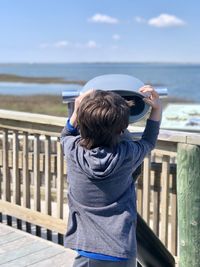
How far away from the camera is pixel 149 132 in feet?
6.91

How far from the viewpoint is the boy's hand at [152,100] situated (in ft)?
6.43

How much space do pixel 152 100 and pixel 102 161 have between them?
0.31 meters

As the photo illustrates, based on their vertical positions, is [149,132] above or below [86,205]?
above

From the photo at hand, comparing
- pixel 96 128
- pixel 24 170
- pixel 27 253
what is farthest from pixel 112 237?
pixel 24 170

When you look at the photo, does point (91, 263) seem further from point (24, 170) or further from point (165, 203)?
point (24, 170)

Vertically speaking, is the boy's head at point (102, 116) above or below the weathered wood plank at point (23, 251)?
above

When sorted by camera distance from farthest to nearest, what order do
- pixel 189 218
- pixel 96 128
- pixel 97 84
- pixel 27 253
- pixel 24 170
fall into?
pixel 24 170 < pixel 27 253 < pixel 189 218 < pixel 97 84 < pixel 96 128

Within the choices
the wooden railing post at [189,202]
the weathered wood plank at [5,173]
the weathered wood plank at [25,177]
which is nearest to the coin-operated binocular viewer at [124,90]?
the wooden railing post at [189,202]

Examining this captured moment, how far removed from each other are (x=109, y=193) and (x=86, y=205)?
0.11 m

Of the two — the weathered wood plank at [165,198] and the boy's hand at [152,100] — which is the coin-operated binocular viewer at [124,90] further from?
the weathered wood plank at [165,198]

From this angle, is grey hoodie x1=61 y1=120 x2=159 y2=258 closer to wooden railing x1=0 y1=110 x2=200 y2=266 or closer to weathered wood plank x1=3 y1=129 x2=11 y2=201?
wooden railing x1=0 y1=110 x2=200 y2=266

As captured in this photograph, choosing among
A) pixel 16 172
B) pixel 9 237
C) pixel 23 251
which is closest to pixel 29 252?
pixel 23 251

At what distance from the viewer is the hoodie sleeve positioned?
203 cm

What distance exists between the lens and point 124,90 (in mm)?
1949
